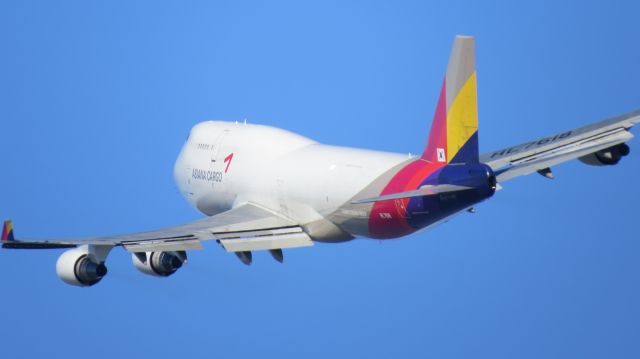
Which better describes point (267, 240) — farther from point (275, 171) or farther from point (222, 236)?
point (275, 171)

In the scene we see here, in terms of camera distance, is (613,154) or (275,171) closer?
(613,154)

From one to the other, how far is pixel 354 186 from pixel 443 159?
210 inches

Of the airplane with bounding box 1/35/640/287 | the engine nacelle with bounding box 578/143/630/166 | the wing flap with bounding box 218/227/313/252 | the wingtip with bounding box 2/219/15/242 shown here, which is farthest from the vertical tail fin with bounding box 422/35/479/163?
the wingtip with bounding box 2/219/15/242

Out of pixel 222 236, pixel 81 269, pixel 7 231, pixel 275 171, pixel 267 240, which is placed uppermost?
pixel 275 171

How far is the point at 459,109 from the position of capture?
72.1m

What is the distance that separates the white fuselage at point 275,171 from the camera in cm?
7788

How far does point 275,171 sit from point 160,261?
887 centimetres

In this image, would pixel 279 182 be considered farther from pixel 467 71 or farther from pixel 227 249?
pixel 467 71

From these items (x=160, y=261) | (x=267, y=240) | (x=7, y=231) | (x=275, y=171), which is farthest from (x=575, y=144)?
(x=7, y=231)

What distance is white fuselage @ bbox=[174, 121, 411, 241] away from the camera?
7788 cm

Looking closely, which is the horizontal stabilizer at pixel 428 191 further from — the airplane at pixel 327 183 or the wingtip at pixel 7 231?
the wingtip at pixel 7 231

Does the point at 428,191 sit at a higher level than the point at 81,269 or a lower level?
lower

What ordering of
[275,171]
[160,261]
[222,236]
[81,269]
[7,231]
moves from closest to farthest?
[7,231]
[81,269]
[160,261]
[222,236]
[275,171]

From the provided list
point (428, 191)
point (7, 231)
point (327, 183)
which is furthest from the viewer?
point (327, 183)
